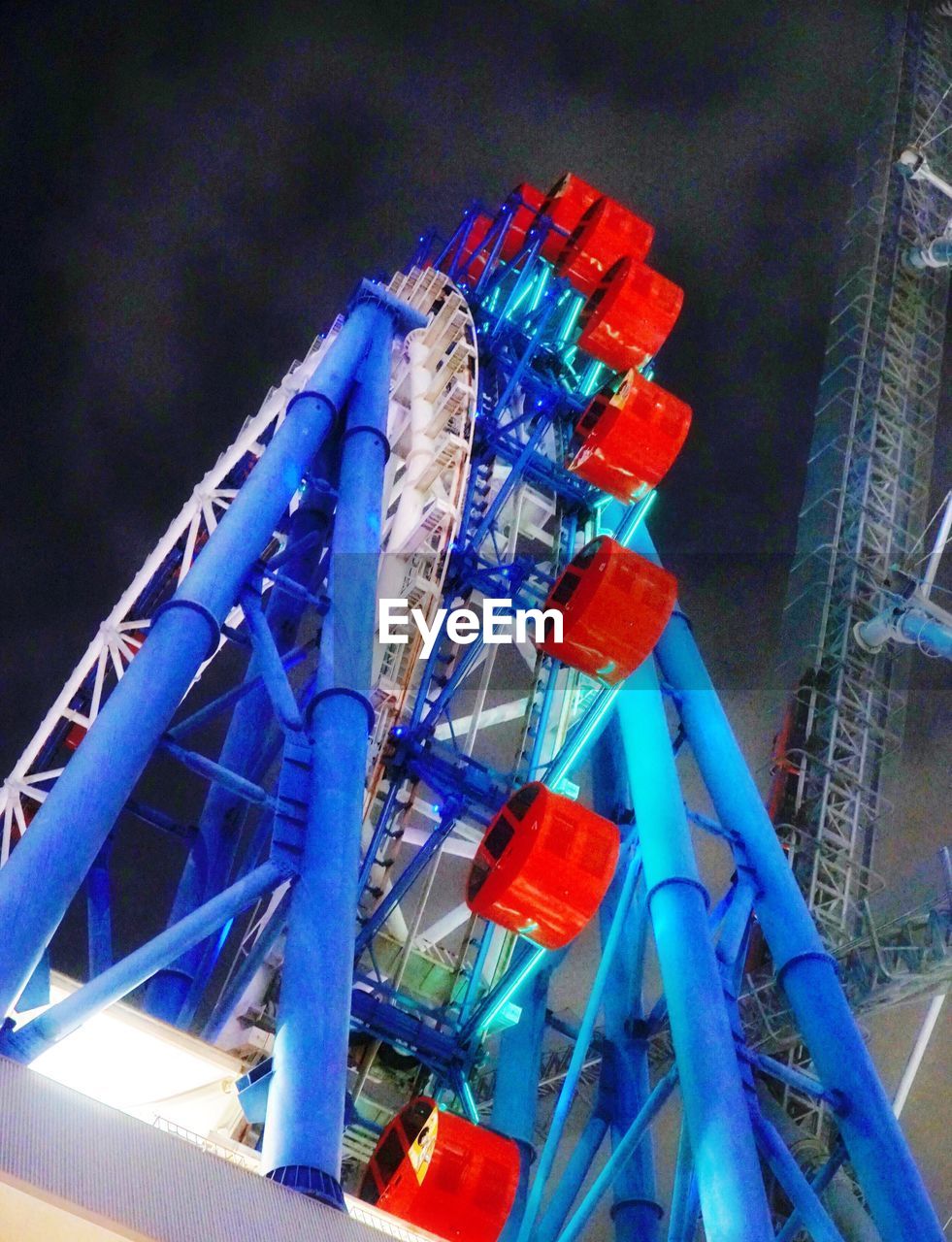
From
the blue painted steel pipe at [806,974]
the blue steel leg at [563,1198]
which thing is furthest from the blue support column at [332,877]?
the blue steel leg at [563,1198]

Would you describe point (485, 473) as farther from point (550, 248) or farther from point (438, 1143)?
point (438, 1143)

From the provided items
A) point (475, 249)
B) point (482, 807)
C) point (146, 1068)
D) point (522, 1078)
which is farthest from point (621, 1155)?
point (475, 249)

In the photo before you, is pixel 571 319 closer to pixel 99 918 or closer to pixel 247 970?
pixel 247 970

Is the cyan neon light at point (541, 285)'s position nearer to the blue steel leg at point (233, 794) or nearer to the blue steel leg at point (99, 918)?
the blue steel leg at point (233, 794)

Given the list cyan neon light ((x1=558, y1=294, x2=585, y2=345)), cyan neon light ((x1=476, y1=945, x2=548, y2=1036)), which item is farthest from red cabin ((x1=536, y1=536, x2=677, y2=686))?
cyan neon light ((x1=558, y1=294, x2=585, y2=345))

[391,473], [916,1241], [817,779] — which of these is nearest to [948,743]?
[817,779]

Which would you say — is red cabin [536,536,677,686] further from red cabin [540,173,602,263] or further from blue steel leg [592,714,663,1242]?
red cabin [540,173,602,263]
